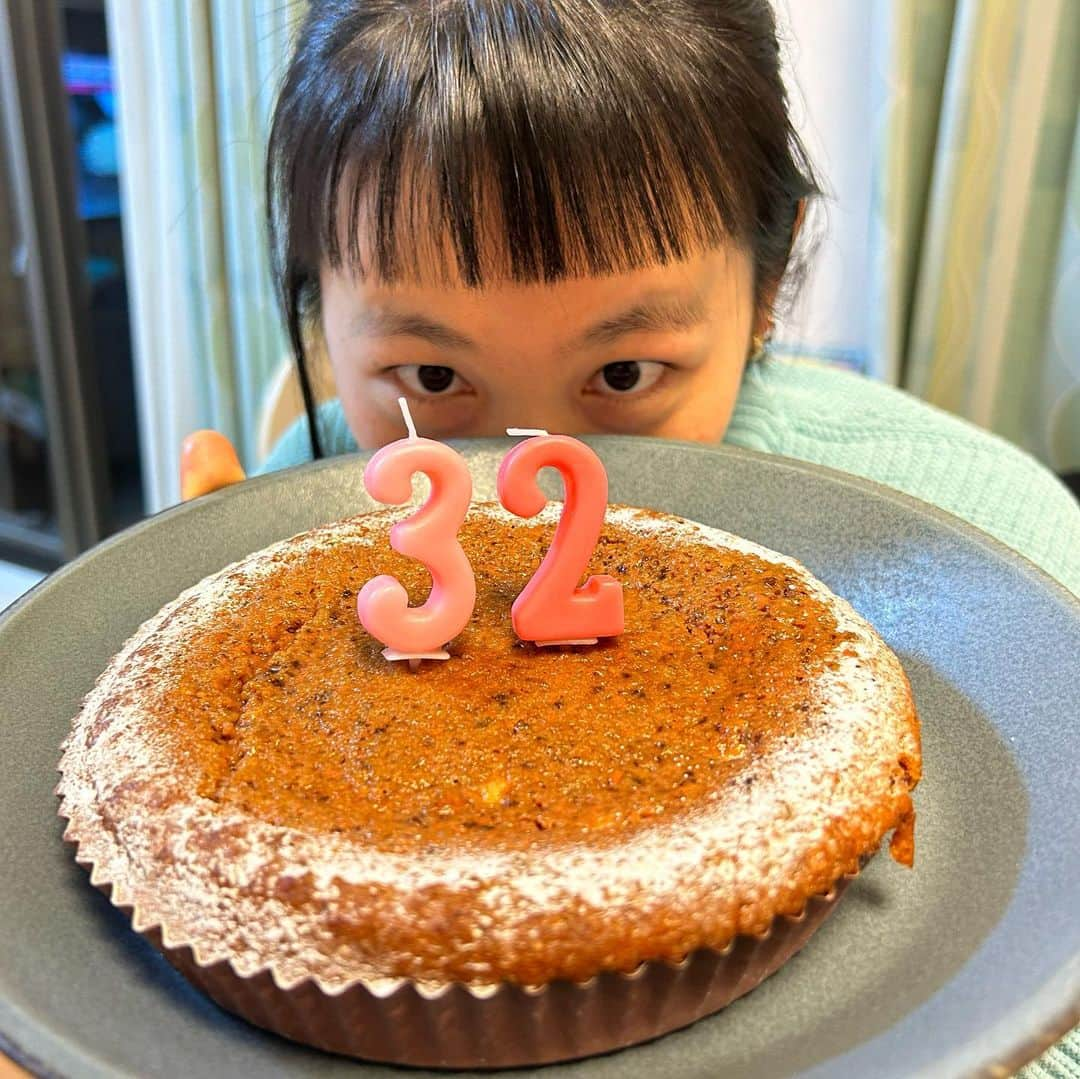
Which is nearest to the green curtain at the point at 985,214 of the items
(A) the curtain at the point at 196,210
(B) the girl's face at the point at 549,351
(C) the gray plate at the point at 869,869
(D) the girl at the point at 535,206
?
(D) the girl at the point at 535,206

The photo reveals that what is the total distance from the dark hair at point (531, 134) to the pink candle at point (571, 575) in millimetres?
291

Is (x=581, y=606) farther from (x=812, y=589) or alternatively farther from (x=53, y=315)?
(x=53, y=315)

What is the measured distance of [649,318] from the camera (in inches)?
44.4

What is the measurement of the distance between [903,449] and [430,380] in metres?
0.82

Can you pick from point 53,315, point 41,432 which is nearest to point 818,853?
point 53,315

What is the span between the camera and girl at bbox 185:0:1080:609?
1.05 metres

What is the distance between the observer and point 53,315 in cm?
333

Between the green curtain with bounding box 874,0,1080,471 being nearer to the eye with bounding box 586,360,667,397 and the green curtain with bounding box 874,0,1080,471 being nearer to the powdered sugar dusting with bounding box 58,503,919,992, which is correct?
the eye with bounding box 586,360,667,397

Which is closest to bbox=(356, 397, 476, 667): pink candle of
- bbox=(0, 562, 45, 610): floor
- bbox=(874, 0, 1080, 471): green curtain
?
bbox=(874, 0, 1080, 471): green curtain

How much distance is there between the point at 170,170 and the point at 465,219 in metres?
2.29

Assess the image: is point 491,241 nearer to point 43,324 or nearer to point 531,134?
point 531,134

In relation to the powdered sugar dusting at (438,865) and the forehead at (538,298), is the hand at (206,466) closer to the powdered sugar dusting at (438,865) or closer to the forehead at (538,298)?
the forehead at (538,298)

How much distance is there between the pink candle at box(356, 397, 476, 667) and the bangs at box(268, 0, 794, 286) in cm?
32

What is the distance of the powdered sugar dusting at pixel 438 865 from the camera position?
0.62 metres
